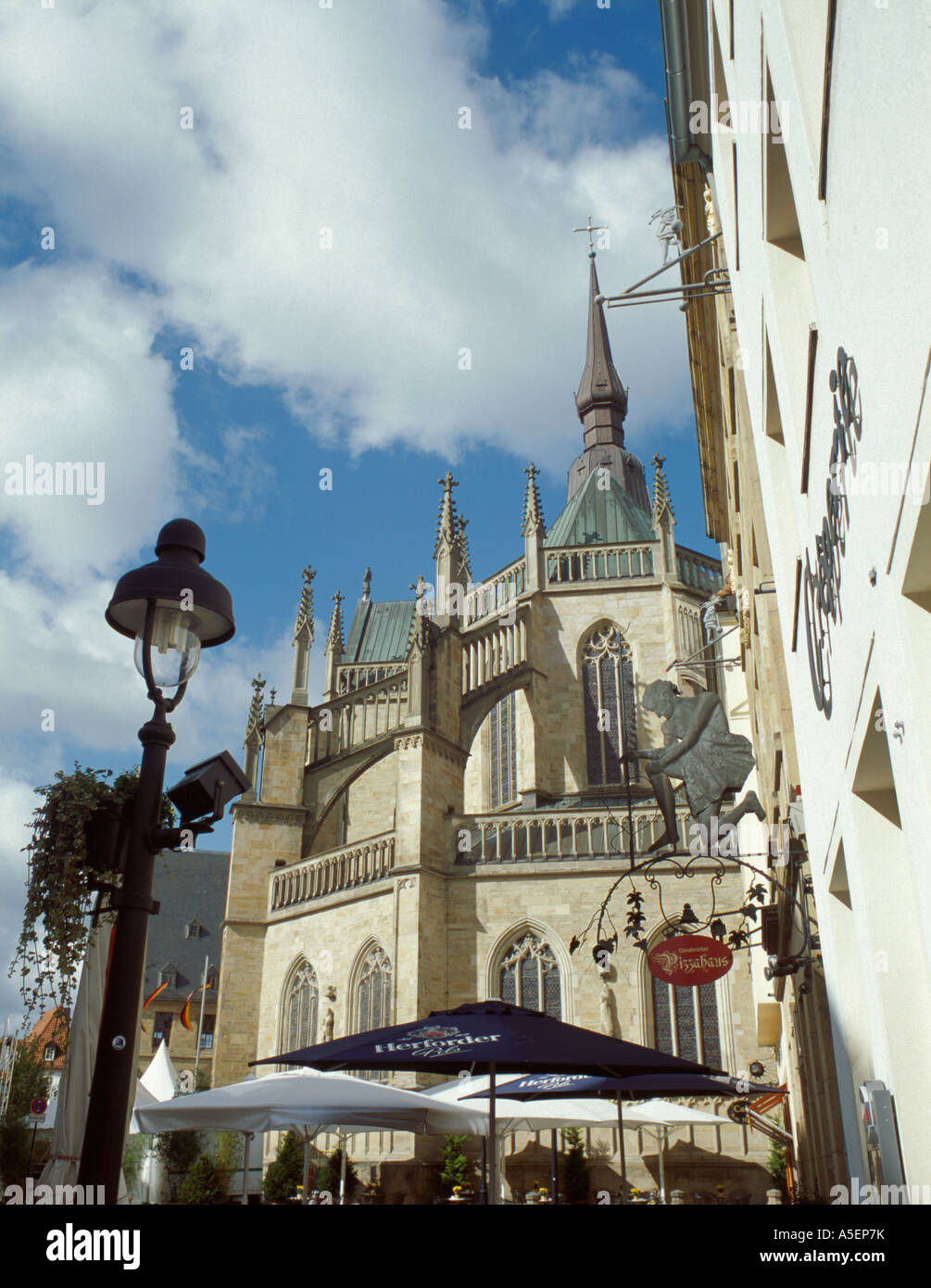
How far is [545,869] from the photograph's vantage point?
2236cm

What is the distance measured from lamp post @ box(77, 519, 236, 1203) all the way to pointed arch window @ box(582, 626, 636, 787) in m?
24.7

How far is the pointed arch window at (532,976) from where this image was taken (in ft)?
70.9

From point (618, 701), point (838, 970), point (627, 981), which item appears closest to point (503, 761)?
point (618, 701)

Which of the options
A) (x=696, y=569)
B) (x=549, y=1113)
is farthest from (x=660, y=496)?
(x=549, y=1113)

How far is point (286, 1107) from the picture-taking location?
11039 millimetres

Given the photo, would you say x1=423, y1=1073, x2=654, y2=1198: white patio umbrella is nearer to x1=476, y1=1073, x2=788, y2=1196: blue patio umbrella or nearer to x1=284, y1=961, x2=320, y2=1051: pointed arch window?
x1=476, y1=1073, x2=788, y2=1196: blue patio umbrella

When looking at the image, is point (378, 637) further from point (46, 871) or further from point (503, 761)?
point (46, 871)

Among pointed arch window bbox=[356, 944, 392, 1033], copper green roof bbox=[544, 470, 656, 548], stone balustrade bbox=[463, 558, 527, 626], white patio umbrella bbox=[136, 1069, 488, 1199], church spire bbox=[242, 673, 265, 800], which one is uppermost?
copper green roof bbox=[544, 470, 656, 548]

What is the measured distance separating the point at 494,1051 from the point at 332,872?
721 inches

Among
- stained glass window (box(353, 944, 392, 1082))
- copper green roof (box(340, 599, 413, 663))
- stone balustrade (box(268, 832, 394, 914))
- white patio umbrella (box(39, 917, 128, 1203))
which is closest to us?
white patio umbrella (box(39, 917, 128, 1203))

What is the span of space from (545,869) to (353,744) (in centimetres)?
905

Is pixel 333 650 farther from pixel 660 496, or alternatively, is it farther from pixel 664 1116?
pixel 664 1116

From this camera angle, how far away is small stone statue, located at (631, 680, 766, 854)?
37.9 feet

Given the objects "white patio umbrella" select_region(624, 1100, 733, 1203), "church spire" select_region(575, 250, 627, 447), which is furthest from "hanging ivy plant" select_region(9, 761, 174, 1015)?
"church spire" select_region(575, 250, 627, 447)
